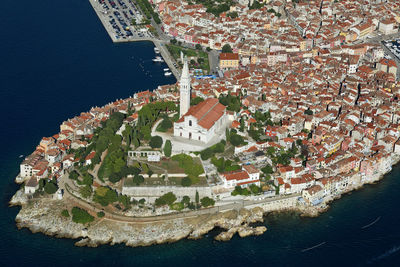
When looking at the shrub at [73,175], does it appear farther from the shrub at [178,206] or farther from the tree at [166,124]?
the tree at [166,124]

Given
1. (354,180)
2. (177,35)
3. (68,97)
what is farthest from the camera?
(177,35)

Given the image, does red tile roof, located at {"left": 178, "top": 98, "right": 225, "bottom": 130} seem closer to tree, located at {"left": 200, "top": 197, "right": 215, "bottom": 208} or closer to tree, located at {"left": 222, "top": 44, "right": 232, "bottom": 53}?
tree, located at {"left": 200, "top": 197, "right": 215, "bottom": 208}

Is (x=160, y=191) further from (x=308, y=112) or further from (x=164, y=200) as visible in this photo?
(x=308, y=112)

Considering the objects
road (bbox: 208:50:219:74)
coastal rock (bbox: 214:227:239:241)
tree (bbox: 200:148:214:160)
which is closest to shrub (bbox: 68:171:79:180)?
tree (bbox: 200:148:214:160)

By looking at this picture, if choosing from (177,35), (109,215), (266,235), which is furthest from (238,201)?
(177,35)

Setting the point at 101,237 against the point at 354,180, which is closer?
the point at 101,237

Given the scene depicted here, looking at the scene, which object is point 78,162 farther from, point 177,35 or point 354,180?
point 177,35

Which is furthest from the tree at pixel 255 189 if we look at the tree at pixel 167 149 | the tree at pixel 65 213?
the tree at pixel 65 213
